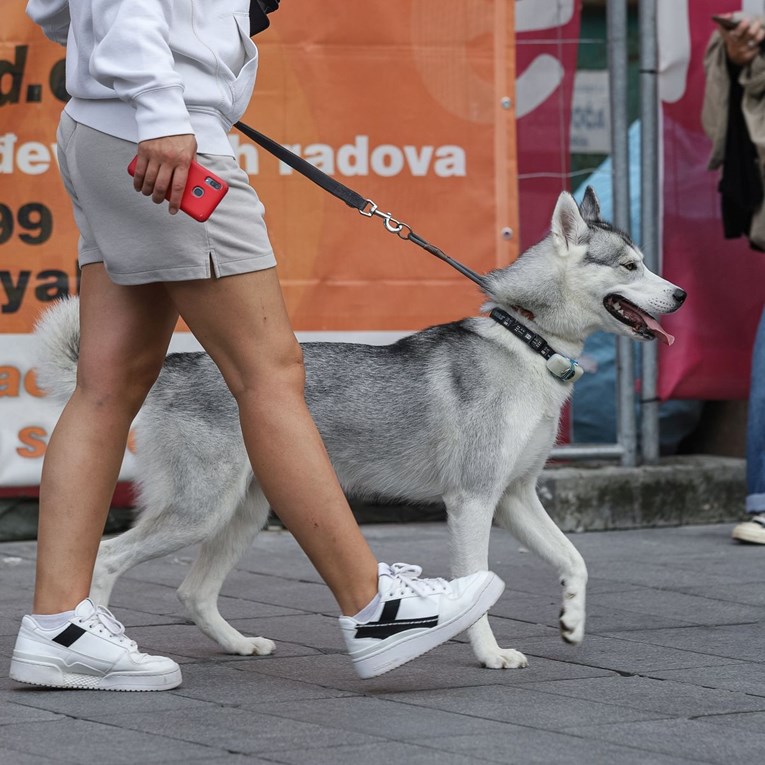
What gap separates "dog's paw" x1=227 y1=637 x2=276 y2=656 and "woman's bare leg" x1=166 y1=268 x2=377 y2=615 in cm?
79

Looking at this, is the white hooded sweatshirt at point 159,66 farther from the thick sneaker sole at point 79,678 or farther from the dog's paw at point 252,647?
the dog's paw at point 252,647

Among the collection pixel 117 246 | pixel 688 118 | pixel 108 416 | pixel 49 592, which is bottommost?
pixel 49 592

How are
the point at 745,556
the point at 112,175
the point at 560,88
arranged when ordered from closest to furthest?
the point at 112,175 → the point at 745,556 → the point at 560,88

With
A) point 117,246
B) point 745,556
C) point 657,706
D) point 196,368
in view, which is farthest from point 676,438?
point 117,246

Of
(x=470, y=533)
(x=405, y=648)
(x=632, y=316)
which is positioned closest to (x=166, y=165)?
(x=405, y=648)

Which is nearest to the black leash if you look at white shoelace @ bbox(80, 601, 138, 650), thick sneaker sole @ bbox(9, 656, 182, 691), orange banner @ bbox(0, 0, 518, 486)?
white shoelace @ bbox(80, 601, 138, 650)

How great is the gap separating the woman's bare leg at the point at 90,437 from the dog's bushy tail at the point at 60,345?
0.77m

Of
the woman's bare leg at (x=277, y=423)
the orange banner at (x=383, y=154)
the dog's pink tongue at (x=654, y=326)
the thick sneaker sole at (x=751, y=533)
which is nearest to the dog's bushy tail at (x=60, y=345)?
the woman's bare leg at (x=277, y=423)

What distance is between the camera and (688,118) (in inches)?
279

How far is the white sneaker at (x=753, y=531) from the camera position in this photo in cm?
633

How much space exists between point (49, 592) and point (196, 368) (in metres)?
1.10

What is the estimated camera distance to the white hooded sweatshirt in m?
3.18

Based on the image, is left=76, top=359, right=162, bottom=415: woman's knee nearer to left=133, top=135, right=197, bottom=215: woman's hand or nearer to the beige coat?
left=133, top=135, right=197, bottom=215: woman's hand

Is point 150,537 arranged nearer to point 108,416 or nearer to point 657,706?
point 108,416
